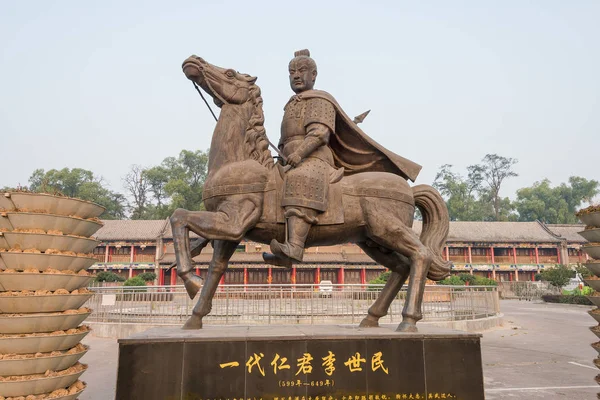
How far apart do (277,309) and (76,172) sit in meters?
48.7

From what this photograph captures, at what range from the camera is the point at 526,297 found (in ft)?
113

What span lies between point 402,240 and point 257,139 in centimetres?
203

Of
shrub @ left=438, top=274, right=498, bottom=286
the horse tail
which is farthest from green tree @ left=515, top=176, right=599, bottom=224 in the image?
the horse tail

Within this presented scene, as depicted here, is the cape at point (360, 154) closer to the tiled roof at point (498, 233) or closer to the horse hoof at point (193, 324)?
the horse hoof at point (193, 324)

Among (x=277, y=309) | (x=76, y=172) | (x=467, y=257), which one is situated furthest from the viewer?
(x=76, y=172)

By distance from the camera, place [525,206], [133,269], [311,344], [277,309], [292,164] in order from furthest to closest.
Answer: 1. [525,206]
2. [133,269]
3. [277,309]
4. [292,164]
5. [311,344]

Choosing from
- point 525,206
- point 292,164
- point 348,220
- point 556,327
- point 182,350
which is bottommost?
point 556,327

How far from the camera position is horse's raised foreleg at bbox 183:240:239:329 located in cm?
462

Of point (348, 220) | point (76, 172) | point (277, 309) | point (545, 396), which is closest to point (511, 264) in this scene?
point (277, 309)

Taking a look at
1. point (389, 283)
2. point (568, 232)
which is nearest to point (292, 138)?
point (389, 283)

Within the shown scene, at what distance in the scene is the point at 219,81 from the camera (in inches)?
188

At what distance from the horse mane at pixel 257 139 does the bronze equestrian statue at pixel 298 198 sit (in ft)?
0.04

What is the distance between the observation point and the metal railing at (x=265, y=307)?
1356cm

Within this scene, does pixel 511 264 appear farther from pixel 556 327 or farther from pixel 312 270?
pixel 556 327
